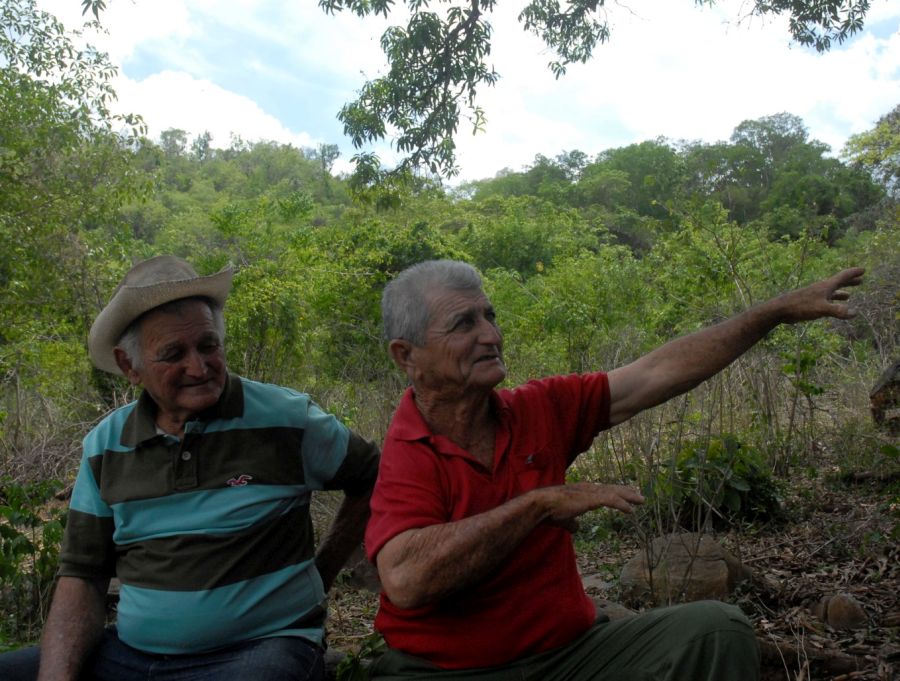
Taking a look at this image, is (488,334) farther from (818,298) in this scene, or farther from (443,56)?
(443,56)

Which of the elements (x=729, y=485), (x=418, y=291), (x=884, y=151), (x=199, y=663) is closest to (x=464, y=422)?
(x=418, y=291)

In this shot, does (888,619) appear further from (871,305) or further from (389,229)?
(389,229)

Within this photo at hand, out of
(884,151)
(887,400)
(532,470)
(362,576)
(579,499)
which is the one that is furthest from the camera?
(884,151)

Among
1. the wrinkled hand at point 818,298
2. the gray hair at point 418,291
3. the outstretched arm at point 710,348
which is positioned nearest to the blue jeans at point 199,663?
the gray hair at point 418,291

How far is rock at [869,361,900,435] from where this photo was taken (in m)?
5.62

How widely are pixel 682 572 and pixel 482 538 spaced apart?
1850 millimetres

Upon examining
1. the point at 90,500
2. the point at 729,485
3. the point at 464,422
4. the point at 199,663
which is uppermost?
the point at 464,422

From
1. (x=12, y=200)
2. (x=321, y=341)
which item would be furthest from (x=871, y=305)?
(x=12, y=200)

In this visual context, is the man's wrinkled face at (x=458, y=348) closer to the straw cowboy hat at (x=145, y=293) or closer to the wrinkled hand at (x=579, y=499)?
the wrinkled hand at (x=579, y=499)

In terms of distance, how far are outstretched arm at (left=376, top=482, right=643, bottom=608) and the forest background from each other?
5.01 ft

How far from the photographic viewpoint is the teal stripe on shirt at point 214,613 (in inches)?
84.8

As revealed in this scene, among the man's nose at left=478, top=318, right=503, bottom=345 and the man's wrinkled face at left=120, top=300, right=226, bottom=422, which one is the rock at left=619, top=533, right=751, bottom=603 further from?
the man's wrinkled face at left=120, top=300, right=226, bottom=422

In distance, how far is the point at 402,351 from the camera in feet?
7.14

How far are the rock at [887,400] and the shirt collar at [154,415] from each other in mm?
4706
